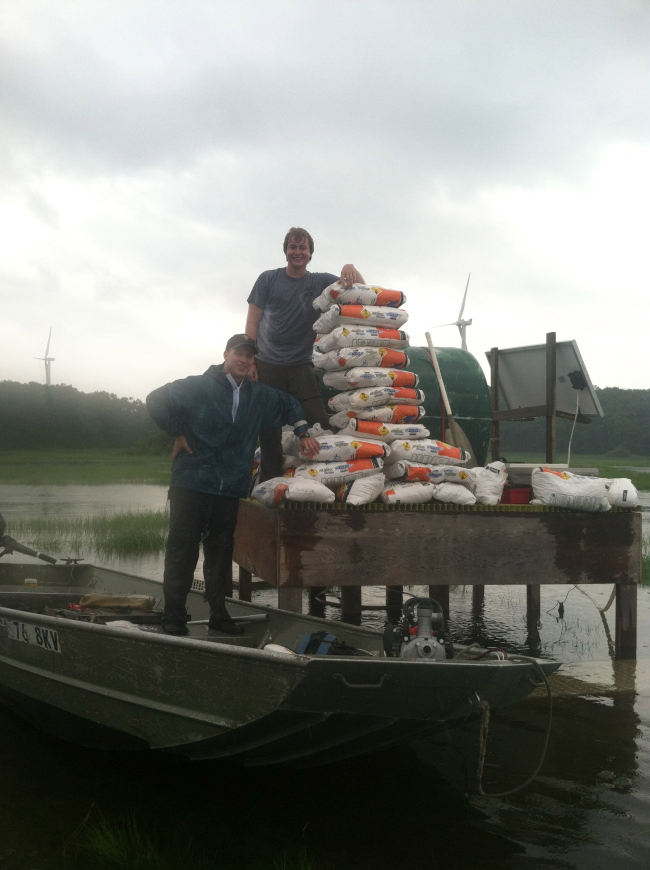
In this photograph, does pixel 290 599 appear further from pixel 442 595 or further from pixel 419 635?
pixel 442 595

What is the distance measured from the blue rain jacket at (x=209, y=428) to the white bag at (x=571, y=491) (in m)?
2.70

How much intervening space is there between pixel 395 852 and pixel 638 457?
98.7 meters

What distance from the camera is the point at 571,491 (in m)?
7.07

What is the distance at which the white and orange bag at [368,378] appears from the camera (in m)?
7.07

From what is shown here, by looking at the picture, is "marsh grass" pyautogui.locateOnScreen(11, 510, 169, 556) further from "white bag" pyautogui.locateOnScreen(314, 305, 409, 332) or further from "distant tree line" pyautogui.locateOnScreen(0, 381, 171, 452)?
"distant tree line" pyautogui.locateOnScreen(0, 381, 171, 452)

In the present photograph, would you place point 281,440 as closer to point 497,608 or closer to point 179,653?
point 179,653

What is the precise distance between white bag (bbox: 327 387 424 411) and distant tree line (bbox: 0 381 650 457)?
73723mm

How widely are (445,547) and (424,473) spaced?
63 centimetres

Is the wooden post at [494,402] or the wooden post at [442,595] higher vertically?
the wooden post at [494,402]

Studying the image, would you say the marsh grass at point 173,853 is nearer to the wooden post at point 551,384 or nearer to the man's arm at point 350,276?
the man's arm at point 350,276

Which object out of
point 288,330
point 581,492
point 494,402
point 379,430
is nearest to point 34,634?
point 379,430

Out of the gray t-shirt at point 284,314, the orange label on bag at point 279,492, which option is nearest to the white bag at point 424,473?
the orange label on bag at point 279,492

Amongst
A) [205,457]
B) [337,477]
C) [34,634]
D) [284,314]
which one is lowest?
[34,634]

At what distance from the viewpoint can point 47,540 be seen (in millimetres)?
16922
